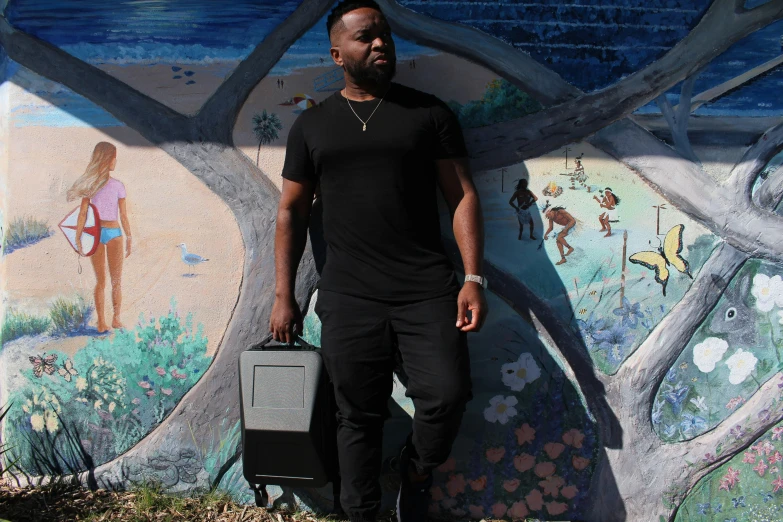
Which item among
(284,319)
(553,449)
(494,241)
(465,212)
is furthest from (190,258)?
(553,449)

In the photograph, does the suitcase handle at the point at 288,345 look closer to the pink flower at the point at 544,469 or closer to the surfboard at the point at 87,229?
the surfboard at the point at 87,229

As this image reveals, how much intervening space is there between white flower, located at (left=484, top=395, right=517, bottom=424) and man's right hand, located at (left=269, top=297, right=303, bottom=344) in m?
1.04

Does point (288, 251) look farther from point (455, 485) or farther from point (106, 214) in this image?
point (455, 485)

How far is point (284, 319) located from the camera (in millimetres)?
2748

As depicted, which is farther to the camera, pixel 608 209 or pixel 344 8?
pixel 608 209

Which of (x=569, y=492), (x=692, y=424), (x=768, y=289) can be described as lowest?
(x=569, y=492)

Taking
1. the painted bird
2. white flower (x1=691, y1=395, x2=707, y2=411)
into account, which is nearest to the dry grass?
the painted bird

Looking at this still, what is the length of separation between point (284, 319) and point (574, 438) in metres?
1.54

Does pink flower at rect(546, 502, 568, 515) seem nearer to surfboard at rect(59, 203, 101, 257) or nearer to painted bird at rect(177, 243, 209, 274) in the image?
painted bird at rect(177, 243, 209, 274)

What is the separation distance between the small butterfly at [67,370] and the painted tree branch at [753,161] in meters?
3.36

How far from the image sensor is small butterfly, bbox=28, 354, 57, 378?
3.17 m

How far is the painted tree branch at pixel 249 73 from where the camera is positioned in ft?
9.78

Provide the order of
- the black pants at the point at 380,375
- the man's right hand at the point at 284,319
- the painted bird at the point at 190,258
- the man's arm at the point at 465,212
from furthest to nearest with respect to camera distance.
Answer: the painted bird at the point at 190,258
the man's right hand at the point at 284,319
the man's arm at the point at 465,212
the black pants at the point at 380,375

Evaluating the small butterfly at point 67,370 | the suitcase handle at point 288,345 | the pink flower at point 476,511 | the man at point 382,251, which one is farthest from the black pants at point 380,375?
the small butterfly at point 67,370
